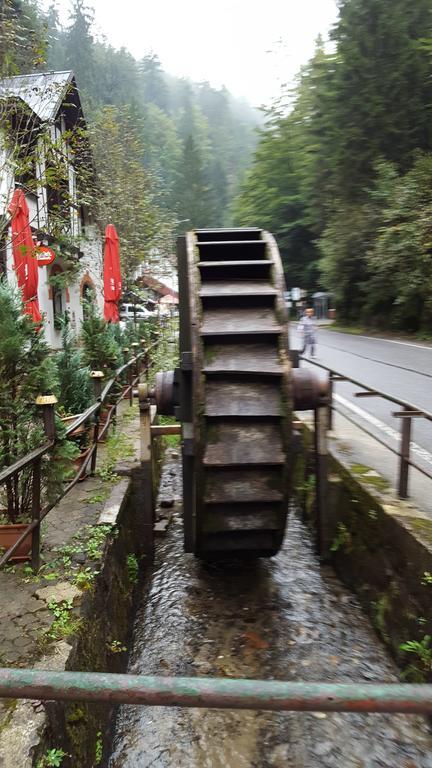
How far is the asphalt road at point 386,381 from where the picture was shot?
5.96 meters

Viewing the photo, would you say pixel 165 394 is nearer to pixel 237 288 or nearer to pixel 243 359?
pixel 243 359

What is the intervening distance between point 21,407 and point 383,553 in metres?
2.60

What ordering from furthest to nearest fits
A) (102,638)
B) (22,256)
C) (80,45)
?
(80,45), (22,256), (102,638)

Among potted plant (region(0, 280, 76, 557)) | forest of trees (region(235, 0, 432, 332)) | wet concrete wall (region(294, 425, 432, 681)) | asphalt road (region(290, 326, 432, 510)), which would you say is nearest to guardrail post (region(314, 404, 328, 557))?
wet concrete wall (region(294, 425, 432, 681))

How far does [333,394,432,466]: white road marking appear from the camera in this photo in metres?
5.23

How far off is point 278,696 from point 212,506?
2.90 metres

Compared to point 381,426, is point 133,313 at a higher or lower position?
higher

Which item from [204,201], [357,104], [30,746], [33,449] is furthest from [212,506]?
[204,201]

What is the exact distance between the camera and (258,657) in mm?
3506

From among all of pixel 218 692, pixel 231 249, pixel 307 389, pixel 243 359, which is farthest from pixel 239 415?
pixel 218 692

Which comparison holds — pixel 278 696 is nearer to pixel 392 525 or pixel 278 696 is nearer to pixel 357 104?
pixel 392 525

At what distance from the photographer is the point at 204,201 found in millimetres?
46344

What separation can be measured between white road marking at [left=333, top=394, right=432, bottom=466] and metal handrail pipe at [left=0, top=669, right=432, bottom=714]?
4.42 m

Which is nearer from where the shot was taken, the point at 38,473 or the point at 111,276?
the point at 38,473
